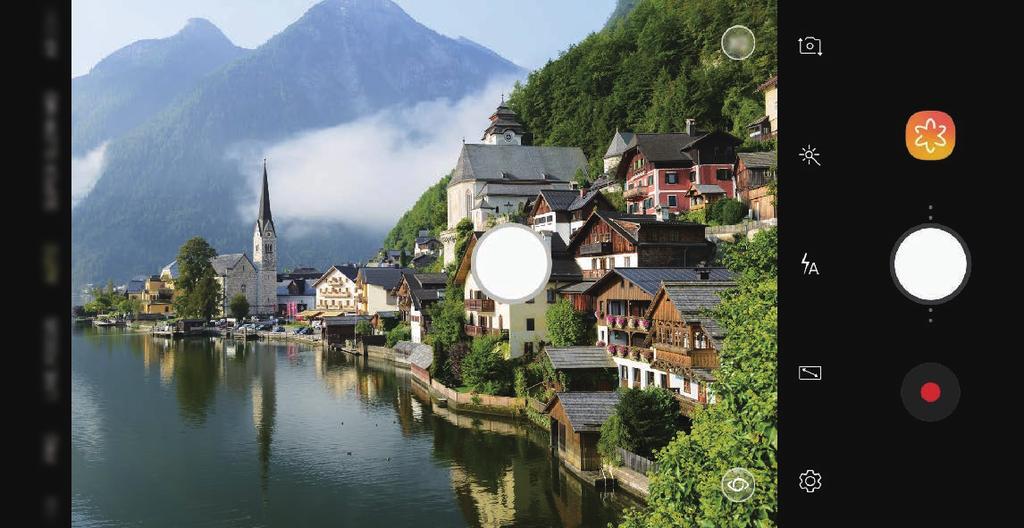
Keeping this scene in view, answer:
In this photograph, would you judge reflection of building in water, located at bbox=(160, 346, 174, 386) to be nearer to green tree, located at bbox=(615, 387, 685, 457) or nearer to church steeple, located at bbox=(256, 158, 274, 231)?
church steeple, located at bbox=(256, 158, 274, 231)

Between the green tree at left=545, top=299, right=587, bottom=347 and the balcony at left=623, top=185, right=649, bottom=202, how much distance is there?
5.85 feet

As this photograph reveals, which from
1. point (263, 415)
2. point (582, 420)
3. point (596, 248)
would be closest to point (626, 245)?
point (596, 248)

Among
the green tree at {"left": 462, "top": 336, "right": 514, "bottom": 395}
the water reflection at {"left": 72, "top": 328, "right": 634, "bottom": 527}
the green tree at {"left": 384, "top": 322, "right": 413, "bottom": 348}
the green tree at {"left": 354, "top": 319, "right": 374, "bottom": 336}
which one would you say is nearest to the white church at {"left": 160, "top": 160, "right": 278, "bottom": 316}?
the water reflection at {"left": 72, "top": 328, "right": 634, "bottom": 527}

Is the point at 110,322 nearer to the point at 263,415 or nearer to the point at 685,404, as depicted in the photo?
the point at 685,404

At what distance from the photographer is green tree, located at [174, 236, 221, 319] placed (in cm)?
235

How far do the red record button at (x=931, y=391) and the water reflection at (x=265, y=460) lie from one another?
2915mm

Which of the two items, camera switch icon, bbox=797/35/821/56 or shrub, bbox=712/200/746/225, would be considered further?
shrub, bbox=712/200/746/225

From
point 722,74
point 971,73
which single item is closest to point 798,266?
point 971,73

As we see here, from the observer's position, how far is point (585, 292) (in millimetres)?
7281
